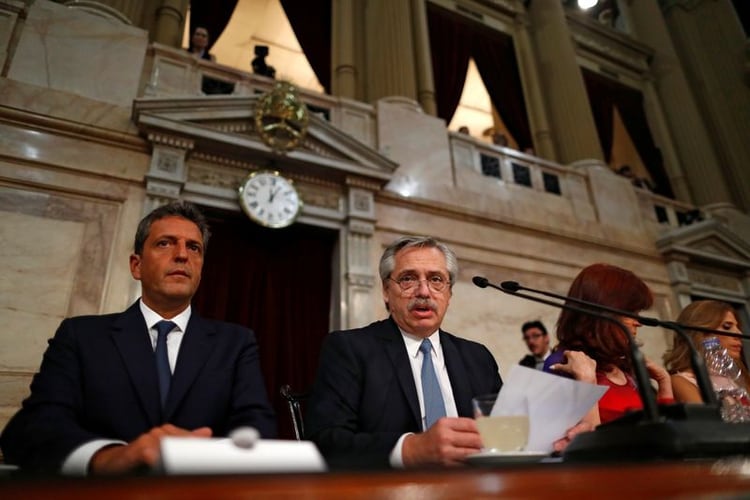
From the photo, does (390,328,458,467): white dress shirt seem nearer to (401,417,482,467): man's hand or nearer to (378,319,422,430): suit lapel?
(378,319,422,430): suit lapel

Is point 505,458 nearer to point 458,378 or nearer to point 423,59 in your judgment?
point 458,378

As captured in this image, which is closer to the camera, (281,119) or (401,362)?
(401,362)

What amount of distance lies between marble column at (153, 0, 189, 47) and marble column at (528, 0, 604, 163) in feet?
19.3

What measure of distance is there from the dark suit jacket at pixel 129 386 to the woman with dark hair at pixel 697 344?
153cm

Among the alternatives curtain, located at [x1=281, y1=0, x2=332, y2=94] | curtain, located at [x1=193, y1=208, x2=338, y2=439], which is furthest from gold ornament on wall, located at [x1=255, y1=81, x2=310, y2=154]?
curtain, located at [x1=281, y1=0, x2=332, y2=94]

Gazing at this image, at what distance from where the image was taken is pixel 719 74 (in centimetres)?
1041

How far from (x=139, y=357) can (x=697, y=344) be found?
2.04m

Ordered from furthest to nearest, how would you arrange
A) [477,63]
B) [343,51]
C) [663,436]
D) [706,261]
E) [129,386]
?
[477,63], [343,51], [706,261], [129,386], [663,436]

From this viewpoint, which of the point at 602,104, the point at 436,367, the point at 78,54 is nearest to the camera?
the point at 436,367

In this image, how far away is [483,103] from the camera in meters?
10.9

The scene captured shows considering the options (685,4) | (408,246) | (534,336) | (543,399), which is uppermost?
(685,4)

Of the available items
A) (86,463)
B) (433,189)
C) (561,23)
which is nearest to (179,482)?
(86,463)

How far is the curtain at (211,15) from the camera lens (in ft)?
21.6

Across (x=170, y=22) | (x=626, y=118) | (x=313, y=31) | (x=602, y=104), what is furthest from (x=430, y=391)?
(x=626, y=118)
